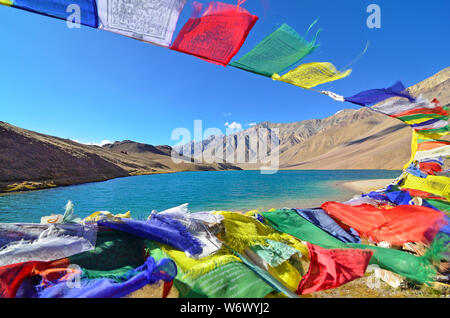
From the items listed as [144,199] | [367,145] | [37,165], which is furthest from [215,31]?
[367,145]

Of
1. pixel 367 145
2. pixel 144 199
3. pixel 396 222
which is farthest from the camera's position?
pixel 367 145

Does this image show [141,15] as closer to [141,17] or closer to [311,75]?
[141,17]

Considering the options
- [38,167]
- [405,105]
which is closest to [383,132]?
[405,105]

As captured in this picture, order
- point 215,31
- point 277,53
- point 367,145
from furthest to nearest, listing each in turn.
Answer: point 367,145
point 277,53
point 215,31

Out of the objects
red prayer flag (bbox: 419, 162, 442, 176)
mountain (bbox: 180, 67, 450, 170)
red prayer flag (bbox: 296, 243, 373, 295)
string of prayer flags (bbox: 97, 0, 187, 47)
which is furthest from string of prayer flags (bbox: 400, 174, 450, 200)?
mountain (bbox: 180, 67, 450, 170)

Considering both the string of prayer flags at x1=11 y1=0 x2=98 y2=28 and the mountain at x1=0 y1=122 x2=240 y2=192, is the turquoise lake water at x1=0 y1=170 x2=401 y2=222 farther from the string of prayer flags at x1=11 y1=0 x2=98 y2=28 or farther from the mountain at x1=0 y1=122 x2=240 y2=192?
the string of prayer flags at x1=11 y1=0 x2=98 y2=28

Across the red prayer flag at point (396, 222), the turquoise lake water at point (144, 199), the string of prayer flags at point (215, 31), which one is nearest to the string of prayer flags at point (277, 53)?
the string of prayer flags at point (215, 31)
